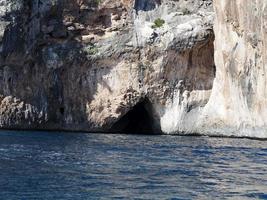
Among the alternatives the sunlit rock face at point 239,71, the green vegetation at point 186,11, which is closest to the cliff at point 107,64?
the green vegetation at point 186,11

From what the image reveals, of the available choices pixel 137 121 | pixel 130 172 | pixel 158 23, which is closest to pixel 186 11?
pixel 158 23

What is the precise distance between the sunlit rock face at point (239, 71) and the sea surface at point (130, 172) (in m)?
8.79

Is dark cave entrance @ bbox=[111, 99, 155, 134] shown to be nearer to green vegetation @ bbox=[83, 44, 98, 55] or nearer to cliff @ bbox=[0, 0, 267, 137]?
cliff @ bbox=[0, 0, 267, 137]

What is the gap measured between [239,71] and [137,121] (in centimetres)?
1270

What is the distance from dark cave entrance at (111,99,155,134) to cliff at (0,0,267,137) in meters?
Answer: 0.23

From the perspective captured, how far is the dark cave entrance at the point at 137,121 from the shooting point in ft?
162

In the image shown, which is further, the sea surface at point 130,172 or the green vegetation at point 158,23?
the green vegetation at point 158,23

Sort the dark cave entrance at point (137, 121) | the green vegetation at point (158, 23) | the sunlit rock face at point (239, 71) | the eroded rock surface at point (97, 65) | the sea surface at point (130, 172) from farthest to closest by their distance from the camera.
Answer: the dark cave entrance at point (137, 121)
the green vegetation at point (158, 23)
the eroded rock surface at point (97, 65)
the sunlit rock face at point (239, 71)
the sea surface at point (130, 172)

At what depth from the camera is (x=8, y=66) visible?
4847 centimetres

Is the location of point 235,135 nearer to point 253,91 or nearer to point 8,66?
point 253,91

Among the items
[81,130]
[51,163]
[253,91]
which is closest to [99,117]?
[81,130]

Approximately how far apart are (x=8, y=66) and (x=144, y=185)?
105ft

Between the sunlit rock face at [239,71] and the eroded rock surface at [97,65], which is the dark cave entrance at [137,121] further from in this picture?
the sunlit rock face at [239,71]

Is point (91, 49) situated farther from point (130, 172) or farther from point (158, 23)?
point (130, 172)
